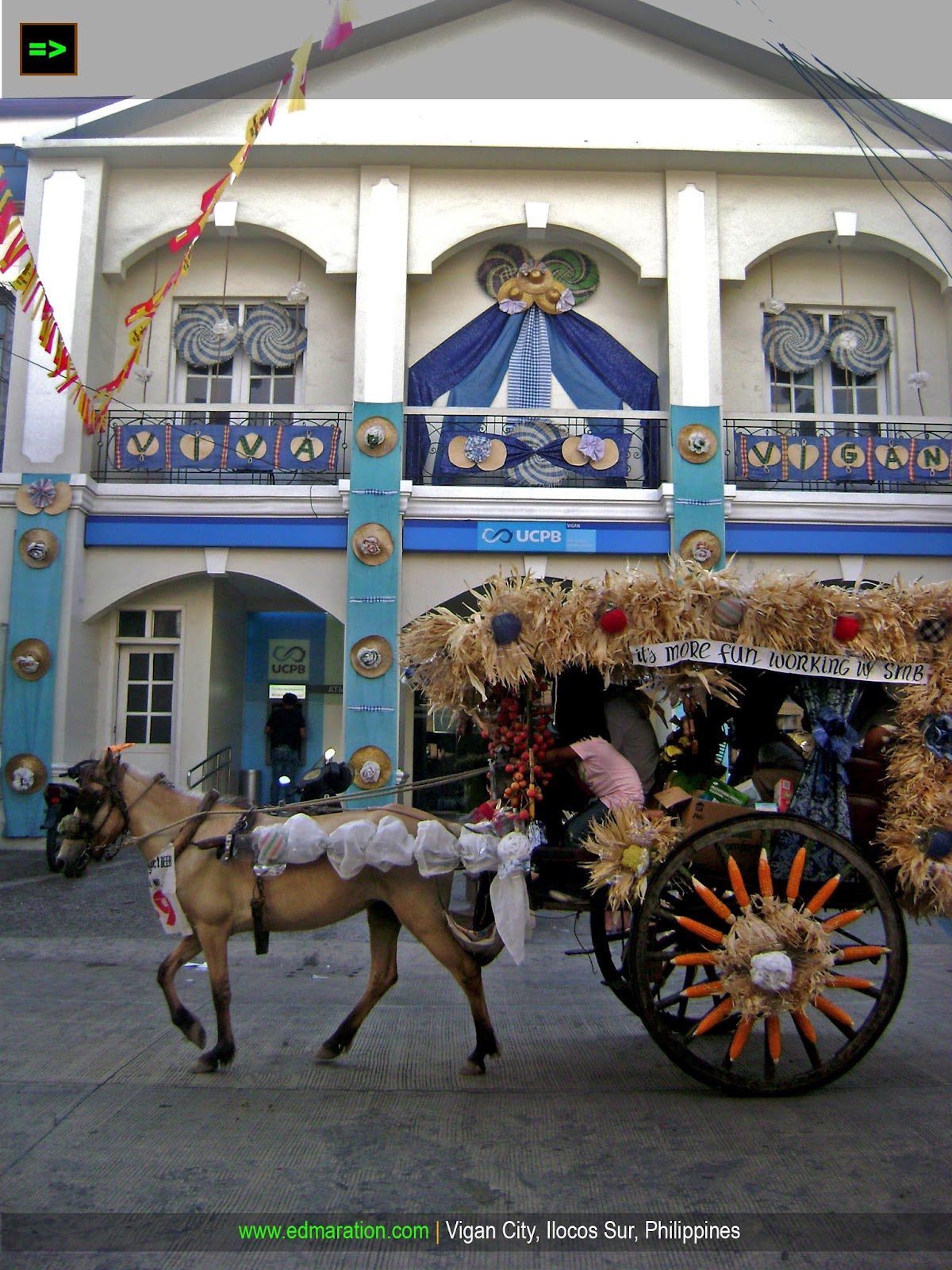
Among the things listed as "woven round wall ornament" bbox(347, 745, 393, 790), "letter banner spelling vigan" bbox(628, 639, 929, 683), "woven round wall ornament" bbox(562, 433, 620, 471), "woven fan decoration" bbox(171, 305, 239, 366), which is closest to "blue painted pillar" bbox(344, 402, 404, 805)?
"woven round wall ornament" bbox(347, 745, 393, 790)

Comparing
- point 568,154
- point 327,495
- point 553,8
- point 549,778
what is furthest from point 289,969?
point 553,8

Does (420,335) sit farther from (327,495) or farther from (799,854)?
(799,854)

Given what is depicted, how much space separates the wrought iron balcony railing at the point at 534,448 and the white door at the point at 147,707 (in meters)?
4.38

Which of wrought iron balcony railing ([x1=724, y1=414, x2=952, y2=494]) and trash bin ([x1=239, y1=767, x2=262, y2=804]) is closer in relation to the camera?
wrought iron balcony railing ([x1=724, y1=414, x2=952, y2=494])

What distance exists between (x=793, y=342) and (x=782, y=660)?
9961 mm

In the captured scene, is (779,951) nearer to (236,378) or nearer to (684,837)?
(684,837)

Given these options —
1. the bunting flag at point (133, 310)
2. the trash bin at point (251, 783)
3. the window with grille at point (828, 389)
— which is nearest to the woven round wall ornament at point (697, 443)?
the window with grille at point (828, 389)

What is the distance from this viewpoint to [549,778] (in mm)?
4980

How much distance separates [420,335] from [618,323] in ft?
8.73

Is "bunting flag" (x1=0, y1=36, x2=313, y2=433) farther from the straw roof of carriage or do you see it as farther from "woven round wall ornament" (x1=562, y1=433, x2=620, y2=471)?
the straw roof of carriage

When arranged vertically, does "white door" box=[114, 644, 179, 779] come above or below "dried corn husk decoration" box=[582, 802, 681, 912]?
above

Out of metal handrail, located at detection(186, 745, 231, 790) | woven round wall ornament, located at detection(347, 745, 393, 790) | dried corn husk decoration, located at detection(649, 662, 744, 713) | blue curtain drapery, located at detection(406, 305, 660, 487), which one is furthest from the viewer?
blue curtain drapery, located at detection(406, 305, 660, 487)

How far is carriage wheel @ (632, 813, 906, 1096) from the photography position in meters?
4.32

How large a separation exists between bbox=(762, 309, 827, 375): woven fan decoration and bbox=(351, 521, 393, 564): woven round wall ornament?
5748mm
